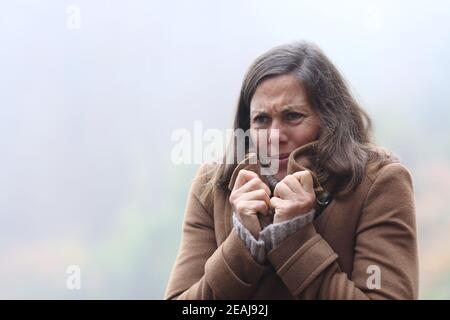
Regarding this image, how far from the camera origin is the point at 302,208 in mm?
1279

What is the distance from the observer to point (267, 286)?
1348mm

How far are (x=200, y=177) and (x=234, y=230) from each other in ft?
0.99

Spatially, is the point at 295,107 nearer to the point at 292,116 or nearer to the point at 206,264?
the point at 292,116

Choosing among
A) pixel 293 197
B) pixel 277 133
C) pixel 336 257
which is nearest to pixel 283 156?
pixel 277 133

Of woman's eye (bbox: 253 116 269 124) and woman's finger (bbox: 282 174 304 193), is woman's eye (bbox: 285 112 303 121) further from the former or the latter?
woman's finger (bbox: 282 174 304 193)

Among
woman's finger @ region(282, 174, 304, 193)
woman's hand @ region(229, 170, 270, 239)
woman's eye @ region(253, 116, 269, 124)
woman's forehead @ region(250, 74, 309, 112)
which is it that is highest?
woman's forehead @ region(250, 74, 309, 112)

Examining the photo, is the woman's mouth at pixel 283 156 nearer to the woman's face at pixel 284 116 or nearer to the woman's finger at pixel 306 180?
the woman's face at pixel 284 116

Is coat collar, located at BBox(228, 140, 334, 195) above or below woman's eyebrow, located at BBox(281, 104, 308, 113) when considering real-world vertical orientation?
below

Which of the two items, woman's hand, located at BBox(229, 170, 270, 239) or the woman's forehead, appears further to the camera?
the woman's forehead

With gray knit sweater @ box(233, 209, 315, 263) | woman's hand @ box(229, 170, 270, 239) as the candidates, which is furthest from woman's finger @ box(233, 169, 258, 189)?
gray knit sweater @ box(233, 209, 315, 263)

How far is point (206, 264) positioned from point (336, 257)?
11.6 inches

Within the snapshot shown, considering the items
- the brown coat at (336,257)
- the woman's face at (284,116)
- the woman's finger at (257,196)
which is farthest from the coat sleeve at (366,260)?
the woman's face at (284,116)

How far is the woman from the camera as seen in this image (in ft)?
4.16

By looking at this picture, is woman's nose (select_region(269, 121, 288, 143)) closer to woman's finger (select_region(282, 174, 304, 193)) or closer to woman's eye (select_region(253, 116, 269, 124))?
woman's eye (select_region(253, 116, 269, 124))
